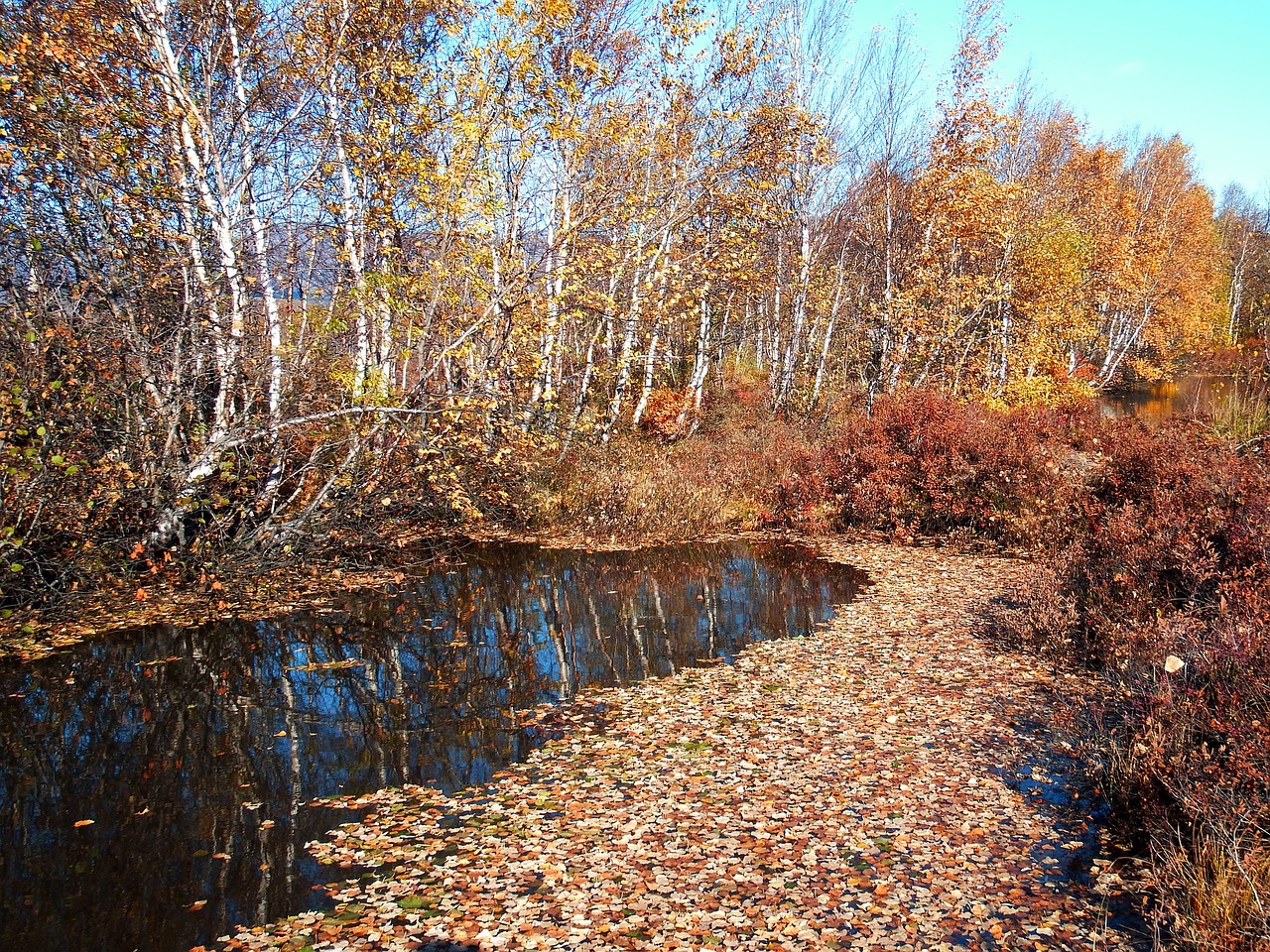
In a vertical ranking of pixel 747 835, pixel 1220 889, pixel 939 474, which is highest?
pixel 939 474

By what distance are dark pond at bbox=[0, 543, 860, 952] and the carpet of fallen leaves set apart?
53 centimetres

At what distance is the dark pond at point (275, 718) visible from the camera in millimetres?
4969

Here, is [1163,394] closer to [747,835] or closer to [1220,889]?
[1220,889]

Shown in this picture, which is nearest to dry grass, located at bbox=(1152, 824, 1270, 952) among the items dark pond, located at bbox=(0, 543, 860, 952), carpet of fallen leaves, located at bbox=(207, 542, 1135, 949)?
carpet of fallen leaves, located at bbox=(207, 542, 1135, 949)

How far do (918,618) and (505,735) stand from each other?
18.8 feet

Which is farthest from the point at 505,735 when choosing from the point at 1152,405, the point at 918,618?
the point at 1152,405

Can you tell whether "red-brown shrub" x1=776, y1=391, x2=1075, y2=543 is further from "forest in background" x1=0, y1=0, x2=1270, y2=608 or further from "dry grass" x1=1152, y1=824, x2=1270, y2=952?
"dry grass" x1=1152, y1=824, x2=1270, y2=952

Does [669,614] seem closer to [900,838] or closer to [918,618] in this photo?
[918,618]

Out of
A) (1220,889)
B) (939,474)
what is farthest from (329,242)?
(1220,889)

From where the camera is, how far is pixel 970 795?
587 cm

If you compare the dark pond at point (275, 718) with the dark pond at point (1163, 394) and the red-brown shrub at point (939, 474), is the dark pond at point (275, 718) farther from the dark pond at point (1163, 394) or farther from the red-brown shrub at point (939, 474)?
the dark pond at point (1163, 394)

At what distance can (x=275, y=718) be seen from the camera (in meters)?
7.52

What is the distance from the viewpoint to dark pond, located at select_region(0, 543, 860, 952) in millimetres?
4969

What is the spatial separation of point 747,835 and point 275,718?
14.9ft
